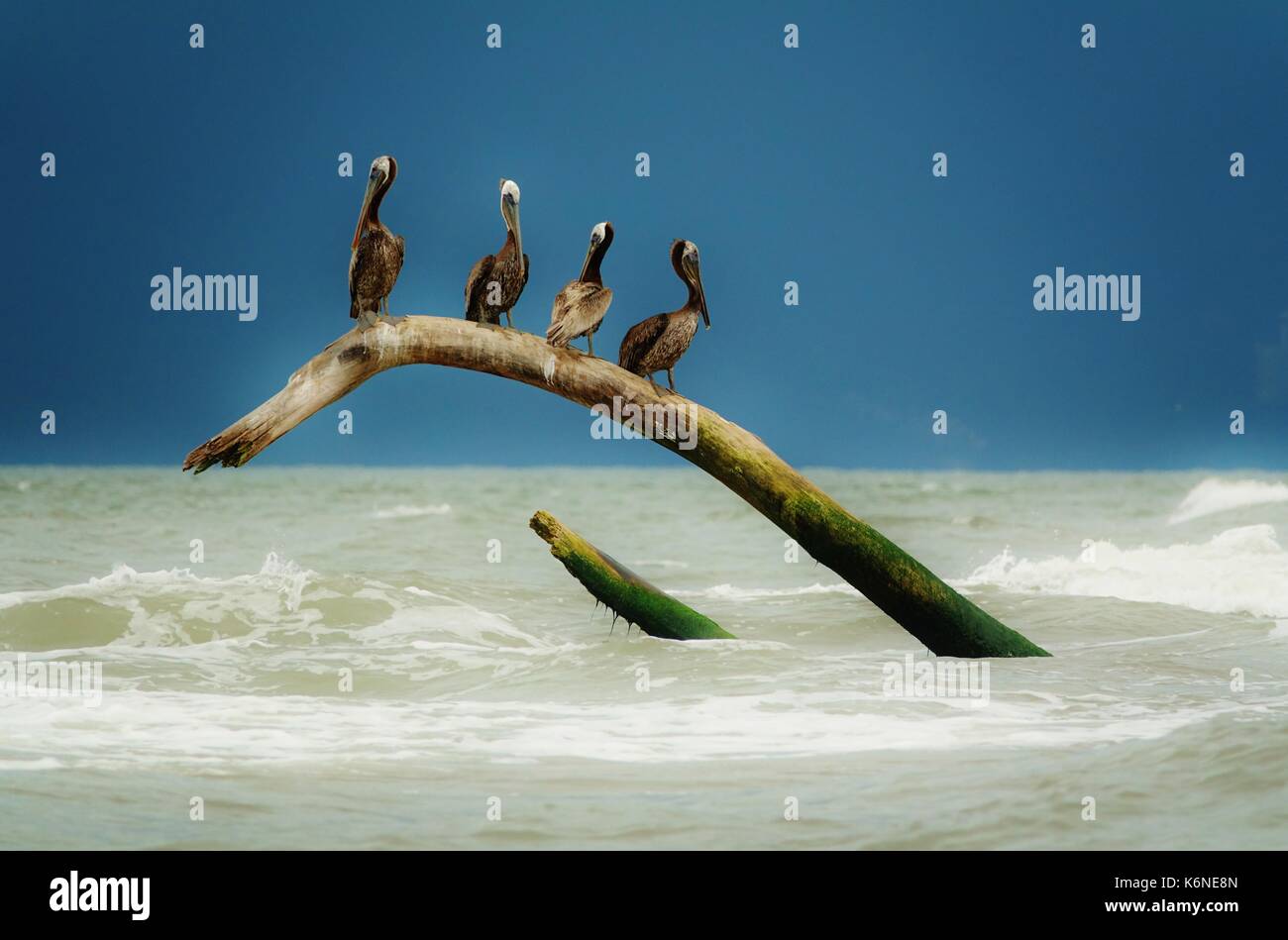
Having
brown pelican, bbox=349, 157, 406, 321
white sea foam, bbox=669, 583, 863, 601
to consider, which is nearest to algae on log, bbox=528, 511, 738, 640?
brown pelican, bbox=349, 157, 406, 321

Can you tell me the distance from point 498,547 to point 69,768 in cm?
1083

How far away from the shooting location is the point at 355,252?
7.78 meters

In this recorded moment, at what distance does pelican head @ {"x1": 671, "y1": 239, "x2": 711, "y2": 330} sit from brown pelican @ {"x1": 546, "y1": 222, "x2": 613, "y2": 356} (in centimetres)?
56

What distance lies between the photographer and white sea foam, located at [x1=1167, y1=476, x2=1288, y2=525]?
71.7 feet

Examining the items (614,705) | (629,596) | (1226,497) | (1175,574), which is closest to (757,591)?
(1175,574)

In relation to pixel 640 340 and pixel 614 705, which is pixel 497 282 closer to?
pixel 640 340

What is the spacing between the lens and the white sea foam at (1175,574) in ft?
40.1

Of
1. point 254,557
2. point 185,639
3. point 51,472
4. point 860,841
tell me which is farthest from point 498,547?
point 51,472

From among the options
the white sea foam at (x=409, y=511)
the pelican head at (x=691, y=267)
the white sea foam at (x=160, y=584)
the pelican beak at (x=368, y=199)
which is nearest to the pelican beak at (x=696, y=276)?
the pelican head at (x=691, y=267)

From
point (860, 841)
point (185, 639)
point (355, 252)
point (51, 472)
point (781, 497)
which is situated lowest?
point (860, 841)

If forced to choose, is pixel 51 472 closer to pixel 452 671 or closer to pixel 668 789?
pixel 452 671

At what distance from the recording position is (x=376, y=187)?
8.03m

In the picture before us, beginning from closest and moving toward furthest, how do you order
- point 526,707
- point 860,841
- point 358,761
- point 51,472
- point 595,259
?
1. point 860,841
2. point 358,761
3. point 526,707
4. point 595,259
5. point 51,472

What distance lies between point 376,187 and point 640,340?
5.97 feet
